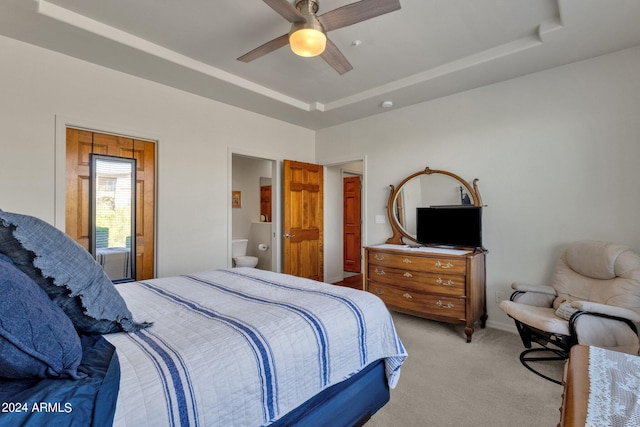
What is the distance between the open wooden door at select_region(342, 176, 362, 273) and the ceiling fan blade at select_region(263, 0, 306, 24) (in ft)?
14.8

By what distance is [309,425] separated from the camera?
1.33 m

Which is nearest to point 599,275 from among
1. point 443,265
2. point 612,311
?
point 612,311

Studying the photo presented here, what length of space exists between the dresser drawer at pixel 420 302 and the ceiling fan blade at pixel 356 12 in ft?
8.45

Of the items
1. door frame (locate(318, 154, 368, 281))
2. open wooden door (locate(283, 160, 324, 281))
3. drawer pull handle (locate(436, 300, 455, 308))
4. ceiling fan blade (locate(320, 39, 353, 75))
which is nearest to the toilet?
open wooden door (locate(283, 160, 324, 281))

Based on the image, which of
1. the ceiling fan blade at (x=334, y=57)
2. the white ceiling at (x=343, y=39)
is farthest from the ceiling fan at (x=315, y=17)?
the white ceiling at (x=343, y=39)

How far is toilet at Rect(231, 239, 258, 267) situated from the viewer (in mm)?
5195

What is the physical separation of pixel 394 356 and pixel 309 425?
0.65 meters

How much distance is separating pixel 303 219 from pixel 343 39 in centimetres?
261

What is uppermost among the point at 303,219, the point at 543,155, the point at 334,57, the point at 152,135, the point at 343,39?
the point at 343,39

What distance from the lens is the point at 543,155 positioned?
304cm

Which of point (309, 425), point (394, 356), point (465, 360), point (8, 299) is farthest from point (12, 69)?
point (465, 360)

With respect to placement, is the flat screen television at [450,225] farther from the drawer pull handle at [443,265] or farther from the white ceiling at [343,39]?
the white ceiling at [343,39]

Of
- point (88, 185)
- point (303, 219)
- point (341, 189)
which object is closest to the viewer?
point (88, 185)

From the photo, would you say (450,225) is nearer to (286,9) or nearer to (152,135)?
(286,9)
